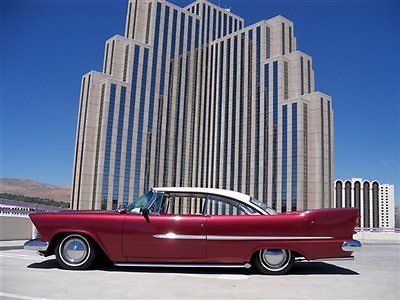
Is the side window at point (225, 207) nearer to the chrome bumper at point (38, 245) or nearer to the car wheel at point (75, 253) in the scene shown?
the car wheel at point (75, 253)

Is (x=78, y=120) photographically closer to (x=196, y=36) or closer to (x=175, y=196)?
(x=196, y=36)

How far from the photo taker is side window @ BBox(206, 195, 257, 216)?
621 centimetres

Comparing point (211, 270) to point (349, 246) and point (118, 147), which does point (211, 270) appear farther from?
point (118, 147)

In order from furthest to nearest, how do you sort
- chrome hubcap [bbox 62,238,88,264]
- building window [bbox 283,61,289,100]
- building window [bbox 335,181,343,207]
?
building window [bbox 335,181,343,207]
building window [bbox 283,61,289,100]
chrome hubcap [bbox 62,238,88,264]

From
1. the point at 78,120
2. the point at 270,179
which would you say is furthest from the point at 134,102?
the point at 270,179

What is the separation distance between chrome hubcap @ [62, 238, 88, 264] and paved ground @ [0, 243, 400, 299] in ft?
0.85

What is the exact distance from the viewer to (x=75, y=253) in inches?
243

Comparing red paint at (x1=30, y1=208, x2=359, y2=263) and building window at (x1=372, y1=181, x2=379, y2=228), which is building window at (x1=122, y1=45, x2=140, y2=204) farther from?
red paint at (x1=30, y1=208, x2=359, y2=263)

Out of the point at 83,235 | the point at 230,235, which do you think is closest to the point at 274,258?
the point at 230,235

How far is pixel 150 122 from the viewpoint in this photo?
10781 centimetres

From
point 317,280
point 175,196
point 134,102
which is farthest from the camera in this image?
point 134,102

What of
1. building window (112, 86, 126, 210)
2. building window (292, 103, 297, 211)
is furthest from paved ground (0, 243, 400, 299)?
building window (112, 86, 126, 210)

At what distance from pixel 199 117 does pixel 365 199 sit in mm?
74663

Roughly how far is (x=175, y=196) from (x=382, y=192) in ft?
533
